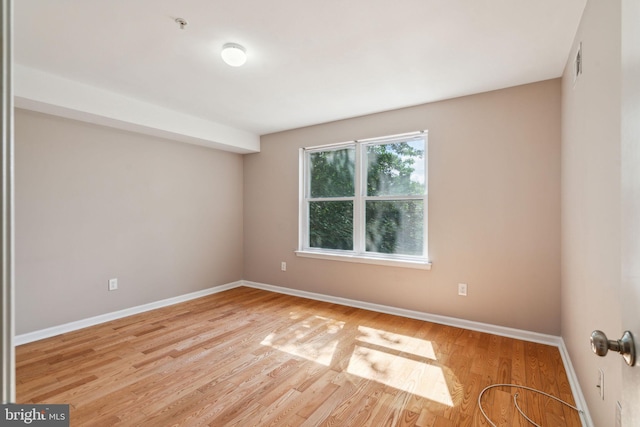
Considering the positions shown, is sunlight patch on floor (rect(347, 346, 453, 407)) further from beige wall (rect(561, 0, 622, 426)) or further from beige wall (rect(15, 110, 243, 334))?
beige wall (rect(15, 110, 243, 334))

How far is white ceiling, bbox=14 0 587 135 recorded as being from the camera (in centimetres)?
186

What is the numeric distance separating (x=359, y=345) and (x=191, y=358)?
146cm

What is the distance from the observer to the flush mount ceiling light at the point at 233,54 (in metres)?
2.24

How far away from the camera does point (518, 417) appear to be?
1.80 meters

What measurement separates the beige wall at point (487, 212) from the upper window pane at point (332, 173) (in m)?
0.30

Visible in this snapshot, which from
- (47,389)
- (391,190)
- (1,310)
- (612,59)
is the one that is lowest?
(47,389)

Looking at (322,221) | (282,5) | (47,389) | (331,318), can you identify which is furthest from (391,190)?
(47,389)

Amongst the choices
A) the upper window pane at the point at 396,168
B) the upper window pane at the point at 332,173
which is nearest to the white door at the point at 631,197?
the upper window pane at the point at 396,168

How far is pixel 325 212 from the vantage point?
14.2ft

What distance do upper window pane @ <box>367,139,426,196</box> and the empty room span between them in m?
0.03

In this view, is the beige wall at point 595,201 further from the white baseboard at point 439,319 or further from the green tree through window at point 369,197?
the green tree through window at point 369,197

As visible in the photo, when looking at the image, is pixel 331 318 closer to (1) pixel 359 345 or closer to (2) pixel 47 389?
(1) pixel 359 345

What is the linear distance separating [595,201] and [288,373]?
225 cm

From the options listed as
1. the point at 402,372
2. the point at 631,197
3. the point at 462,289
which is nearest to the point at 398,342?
the point at 402,372
